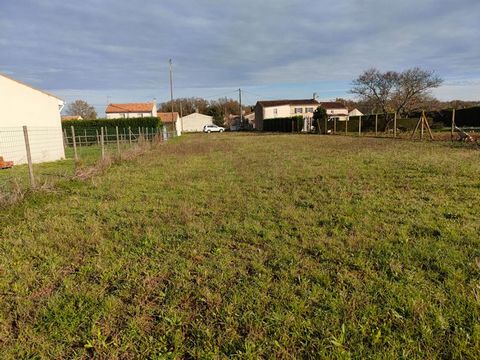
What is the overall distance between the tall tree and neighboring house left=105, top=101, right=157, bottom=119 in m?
12.4

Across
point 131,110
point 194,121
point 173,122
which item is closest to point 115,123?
point 173,122

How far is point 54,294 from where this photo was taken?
2.96 m

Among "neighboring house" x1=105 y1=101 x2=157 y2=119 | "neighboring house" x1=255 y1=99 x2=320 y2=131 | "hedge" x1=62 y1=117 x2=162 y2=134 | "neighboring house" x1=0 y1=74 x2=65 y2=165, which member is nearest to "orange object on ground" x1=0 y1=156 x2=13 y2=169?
"neighboring house" x1=0 y1=74 x2=65 y2=165

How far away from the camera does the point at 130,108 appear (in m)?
61.9

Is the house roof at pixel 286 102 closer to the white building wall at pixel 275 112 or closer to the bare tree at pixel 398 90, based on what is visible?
the white building wall at pixel 275 112

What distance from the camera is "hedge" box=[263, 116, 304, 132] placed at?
128 feet

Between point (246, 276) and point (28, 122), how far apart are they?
639 inches

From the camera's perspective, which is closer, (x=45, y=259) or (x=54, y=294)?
(x=54, y=294)

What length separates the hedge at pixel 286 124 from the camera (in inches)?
1538

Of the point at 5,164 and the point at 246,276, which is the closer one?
the point at 246,276

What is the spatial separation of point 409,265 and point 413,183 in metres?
4.18

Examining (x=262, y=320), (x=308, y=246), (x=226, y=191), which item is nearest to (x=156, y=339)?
(x=262, y=320)

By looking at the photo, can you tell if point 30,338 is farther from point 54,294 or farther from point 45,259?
point 45,259

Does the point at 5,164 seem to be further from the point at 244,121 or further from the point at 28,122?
the point at 244,121
